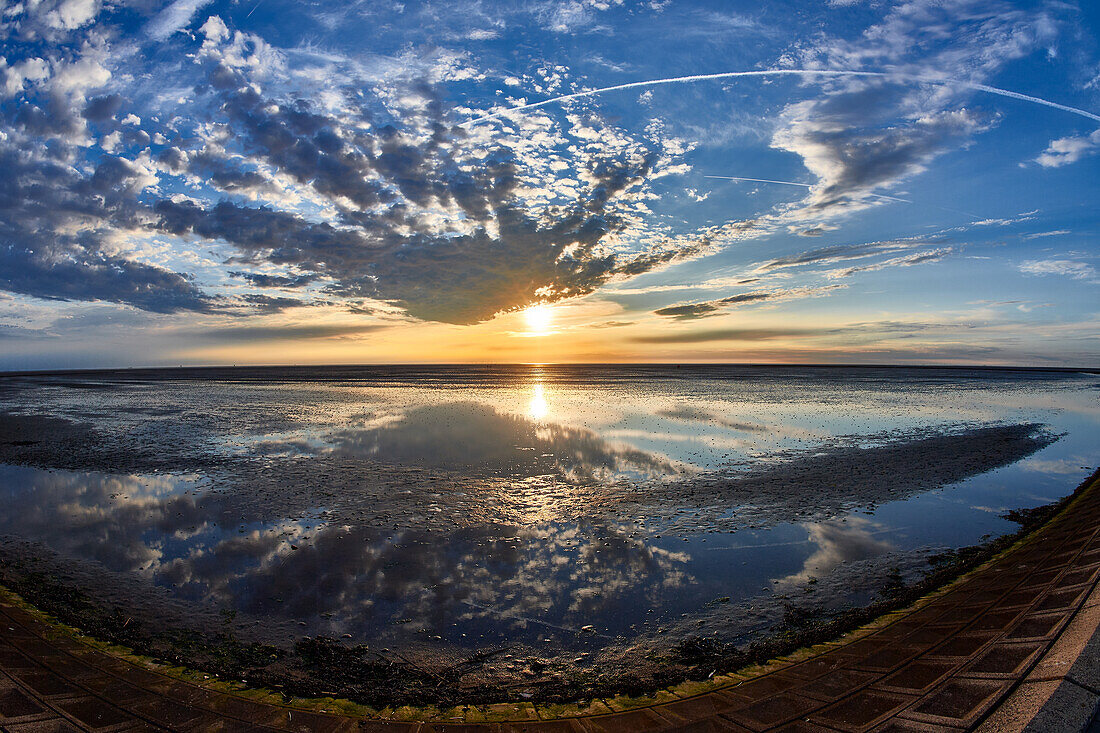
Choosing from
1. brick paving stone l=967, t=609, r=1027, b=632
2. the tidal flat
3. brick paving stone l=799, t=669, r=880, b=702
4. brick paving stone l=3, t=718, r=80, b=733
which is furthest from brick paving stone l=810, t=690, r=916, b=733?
brick paving stone l=3, t=718, r=80, b=733

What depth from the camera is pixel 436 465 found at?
72.5ft

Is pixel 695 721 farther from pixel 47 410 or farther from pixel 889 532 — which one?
pixel 47 410

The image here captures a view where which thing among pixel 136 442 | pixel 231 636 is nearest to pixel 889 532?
pixel 231 636

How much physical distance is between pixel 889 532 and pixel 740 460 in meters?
9.09

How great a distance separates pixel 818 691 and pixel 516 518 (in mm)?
10041

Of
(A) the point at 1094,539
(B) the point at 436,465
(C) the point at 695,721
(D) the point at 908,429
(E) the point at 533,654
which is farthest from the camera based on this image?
(D) the point at 908,429

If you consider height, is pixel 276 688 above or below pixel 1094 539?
below

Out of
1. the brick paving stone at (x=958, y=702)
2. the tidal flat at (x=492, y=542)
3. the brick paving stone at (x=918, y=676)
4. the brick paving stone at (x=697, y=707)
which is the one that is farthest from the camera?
the tidal flat at (x=492, y=542)

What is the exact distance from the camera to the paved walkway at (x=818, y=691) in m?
5.05

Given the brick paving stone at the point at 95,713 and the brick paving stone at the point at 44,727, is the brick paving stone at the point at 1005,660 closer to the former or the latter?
the brick paving stone at the point at 95,713

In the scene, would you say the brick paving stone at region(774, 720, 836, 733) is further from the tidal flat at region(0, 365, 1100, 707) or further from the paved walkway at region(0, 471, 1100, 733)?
the tidal flat at region(0, 365, 1100, 707)

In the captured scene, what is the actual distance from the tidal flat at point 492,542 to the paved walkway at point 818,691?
2.14 feet

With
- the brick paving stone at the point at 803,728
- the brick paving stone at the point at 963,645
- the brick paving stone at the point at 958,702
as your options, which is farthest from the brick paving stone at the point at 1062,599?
the brick paving stone at the point at 803,728

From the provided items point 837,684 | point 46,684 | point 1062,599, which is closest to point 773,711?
point 837,684
